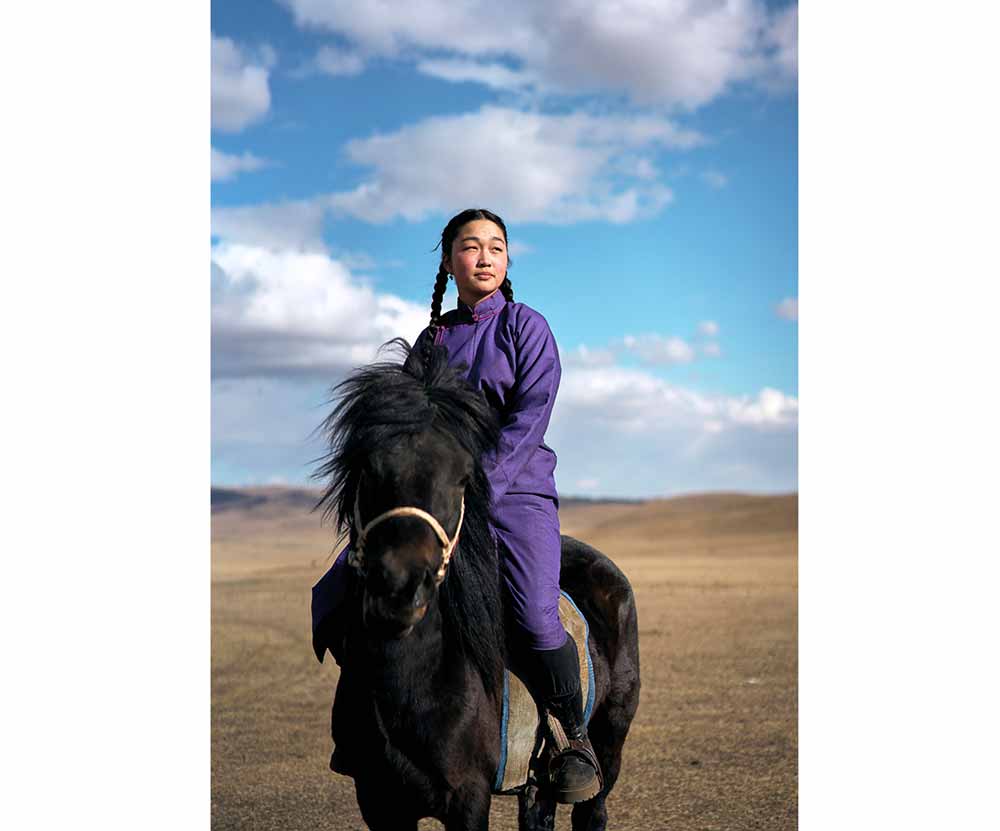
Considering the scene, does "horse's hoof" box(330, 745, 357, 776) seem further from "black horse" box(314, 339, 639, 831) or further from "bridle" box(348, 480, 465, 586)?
"bridle" box(348, 480, 465, 586)

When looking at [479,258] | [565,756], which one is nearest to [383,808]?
[565,756]

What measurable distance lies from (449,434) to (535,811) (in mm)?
1977

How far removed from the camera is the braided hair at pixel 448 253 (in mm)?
3307

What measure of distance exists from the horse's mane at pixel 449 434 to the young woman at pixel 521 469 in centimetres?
15

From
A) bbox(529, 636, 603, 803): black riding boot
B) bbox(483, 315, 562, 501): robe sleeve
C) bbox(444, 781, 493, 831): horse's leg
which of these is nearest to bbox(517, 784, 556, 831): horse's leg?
bbox(529, 636, 603, 803): black riding boot

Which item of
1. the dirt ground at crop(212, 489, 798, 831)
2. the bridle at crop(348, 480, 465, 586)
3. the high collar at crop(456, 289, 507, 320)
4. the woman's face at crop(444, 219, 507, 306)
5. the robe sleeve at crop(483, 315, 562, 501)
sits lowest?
the dirt ground at crop(212, 489, 798, 831)

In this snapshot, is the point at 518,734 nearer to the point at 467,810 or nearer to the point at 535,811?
the point at 467,810

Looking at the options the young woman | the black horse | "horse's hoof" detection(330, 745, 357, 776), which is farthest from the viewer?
the young woman

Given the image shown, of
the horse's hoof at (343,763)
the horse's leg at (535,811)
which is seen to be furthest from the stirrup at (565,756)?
the horse's hoof at (343,763)

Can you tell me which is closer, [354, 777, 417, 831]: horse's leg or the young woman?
[354, 777, 417, 831]: horse's leg

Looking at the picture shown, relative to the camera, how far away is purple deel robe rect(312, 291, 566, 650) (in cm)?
307

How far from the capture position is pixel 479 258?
327 centimetres

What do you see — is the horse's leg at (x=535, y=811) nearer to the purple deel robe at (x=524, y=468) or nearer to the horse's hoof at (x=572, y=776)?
the horse's hoof at (x=572, y=776)
